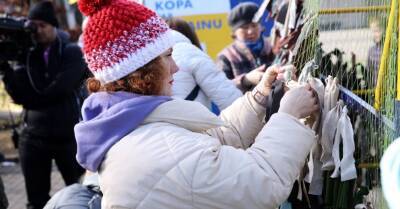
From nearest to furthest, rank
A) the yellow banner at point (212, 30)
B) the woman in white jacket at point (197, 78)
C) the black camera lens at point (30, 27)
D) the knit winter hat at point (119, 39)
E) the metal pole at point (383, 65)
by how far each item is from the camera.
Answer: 1. the knit winter hat at point (119, 39)
2. the metal pole at point (383, 65)
3. the woman in white jacket at point (197, 78)
4. the black camera lens at point (30, 27)
5. the yellow banner at point (212, 30)

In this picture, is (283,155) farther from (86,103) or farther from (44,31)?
(44,31)

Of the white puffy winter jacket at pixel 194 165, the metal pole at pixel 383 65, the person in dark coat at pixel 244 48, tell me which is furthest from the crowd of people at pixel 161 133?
the person in dark coat at pixel 244 48

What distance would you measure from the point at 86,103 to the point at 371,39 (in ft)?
3.71

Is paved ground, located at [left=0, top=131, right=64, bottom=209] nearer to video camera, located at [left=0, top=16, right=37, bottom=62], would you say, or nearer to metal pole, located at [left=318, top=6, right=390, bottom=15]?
video camera, located at [left=0, top=16, right=37, bottom=62]

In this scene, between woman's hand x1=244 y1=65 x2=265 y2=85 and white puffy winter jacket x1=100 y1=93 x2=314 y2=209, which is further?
woman's hand x1=244 y1=65 x2=265 y2=85

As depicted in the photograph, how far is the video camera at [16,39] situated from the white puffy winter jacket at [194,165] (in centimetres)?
279

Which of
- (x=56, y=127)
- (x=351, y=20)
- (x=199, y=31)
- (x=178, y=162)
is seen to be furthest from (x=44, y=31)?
(x=178, y=162)

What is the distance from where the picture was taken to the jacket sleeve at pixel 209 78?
323cm

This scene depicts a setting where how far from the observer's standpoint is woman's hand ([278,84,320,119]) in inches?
71.7

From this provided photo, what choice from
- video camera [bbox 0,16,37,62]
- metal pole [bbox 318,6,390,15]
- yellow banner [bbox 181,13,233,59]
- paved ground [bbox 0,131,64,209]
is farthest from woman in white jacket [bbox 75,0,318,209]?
paved ground [bbox 0,131,64,209]

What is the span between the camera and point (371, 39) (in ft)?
7.51

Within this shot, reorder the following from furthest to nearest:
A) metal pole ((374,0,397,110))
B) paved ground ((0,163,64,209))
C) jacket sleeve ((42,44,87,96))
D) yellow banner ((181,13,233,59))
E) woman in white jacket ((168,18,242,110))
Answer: paved ground ((0,163,64,209)) < yellow banner ((181,13,233,59)) < jacket sleeve ((42,44,87,96)) < woman in white jacket ((168,18,242,110)) < metal pole ((374,0,397,110))

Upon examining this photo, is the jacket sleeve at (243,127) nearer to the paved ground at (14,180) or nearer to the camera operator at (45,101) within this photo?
the camera operator at (45,101)

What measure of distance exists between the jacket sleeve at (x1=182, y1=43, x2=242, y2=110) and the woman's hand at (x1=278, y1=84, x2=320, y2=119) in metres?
1.37
